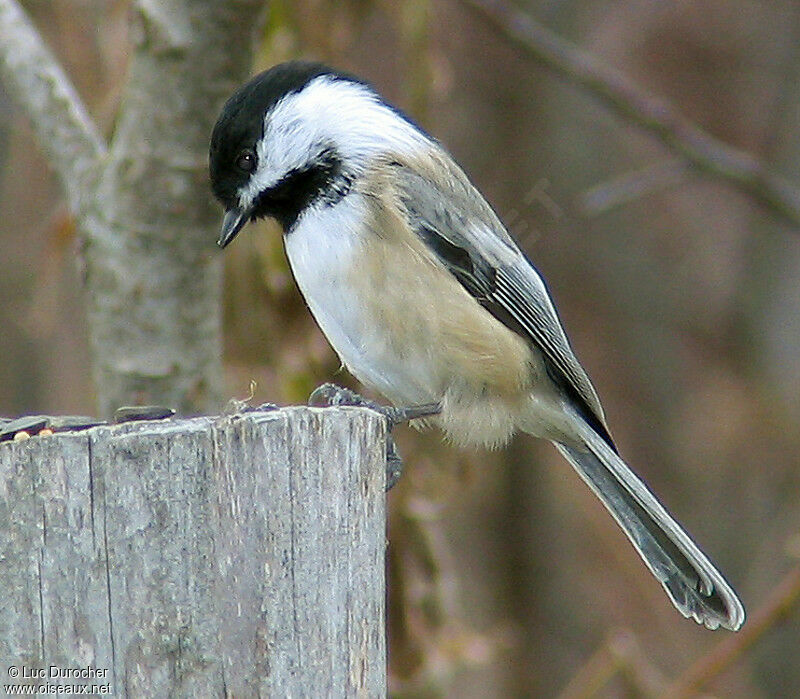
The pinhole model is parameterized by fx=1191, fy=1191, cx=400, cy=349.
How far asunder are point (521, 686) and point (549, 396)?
135 inches

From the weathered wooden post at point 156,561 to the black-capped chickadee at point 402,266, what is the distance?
109 centimetres

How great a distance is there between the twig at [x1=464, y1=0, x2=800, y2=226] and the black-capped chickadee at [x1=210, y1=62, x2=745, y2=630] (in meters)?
1.44

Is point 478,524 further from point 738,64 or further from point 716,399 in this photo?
point 738,64

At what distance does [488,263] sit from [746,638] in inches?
62.1

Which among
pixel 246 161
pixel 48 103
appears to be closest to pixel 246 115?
pixel 246 161

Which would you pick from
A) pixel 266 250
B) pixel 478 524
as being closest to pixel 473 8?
pixel 266 250

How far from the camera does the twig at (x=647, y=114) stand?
428 centimetres

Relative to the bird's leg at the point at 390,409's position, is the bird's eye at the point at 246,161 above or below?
above

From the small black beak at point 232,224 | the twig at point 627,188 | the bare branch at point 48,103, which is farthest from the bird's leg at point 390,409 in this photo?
the twig at point 627,188

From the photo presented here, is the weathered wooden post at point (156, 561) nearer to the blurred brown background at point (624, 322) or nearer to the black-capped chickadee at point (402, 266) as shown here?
the black-capped chickadee at point (402, 266)

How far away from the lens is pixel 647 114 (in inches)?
168

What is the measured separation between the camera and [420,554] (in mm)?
3869

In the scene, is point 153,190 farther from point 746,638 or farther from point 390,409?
point 746,638

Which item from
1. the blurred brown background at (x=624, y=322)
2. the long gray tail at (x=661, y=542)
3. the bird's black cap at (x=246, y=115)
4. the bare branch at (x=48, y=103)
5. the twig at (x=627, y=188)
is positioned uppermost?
the bird's black cap at (x=246, y=115)
